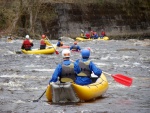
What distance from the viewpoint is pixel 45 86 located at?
44.8ft

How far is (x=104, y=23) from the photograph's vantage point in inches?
1870

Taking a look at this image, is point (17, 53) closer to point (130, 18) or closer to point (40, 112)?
point (40, 112)

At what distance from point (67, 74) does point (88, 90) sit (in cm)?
70

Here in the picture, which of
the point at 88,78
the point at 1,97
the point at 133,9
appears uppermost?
the point at 133,9

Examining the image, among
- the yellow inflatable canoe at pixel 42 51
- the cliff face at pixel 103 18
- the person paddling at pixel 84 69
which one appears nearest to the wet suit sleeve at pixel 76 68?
the person paddling at pixel 84 69

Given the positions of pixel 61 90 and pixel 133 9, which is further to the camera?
pixel 133 9

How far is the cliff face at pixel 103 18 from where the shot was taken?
147 ft

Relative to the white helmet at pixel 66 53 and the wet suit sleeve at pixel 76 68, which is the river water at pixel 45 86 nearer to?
the wet suit sleeve at pixel 76 68

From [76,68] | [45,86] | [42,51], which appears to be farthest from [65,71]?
[42,51]

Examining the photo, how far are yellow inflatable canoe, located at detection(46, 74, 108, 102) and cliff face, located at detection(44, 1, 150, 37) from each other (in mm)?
32772

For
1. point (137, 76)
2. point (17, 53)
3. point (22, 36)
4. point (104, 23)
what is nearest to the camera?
point (137, 76)

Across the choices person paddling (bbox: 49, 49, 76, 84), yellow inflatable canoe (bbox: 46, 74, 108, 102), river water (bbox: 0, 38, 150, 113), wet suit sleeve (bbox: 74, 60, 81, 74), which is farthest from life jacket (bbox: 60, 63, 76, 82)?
river water (bbox: 0, 38, 150, 113)

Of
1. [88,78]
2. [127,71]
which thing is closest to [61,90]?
[88,78]

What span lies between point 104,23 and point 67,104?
37.9m
